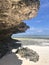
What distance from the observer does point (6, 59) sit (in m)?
12.5

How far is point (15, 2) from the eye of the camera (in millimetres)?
7137

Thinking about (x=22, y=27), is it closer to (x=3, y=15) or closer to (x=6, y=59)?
(x=6, y=59)

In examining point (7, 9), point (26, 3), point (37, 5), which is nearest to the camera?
point (7, 9)

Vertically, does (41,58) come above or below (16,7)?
below

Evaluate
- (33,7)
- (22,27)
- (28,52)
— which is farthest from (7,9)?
(28,52)

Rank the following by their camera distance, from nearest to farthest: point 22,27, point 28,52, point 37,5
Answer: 1. point 37,5
2. point 22,27
3. point 28,52

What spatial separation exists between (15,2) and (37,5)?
141 cm

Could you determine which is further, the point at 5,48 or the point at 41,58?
the point at 41,58

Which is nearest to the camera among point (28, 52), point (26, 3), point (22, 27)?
point (26, 3)

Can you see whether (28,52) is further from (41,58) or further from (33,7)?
(33,7)

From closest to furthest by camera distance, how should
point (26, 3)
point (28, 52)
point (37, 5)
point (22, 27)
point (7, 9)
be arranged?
point (7, 9) < point (26, 3) < point (37, 5) < point (22, 27) < point (28, 52)

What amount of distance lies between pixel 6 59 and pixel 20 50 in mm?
2202

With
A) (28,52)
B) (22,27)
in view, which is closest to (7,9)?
(22,27)

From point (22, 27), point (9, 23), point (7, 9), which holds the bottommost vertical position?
point (22, 27)
